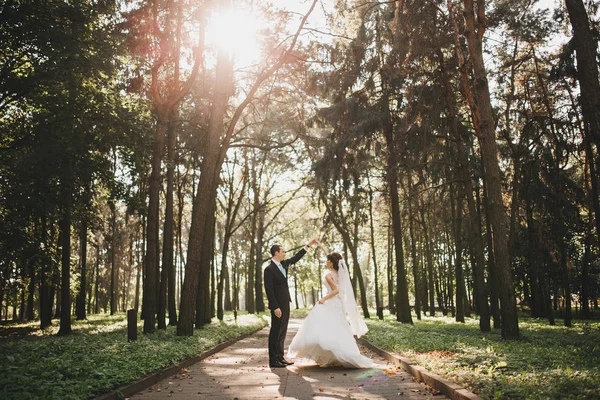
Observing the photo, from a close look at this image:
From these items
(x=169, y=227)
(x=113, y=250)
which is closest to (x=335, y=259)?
(x=169, y=227)

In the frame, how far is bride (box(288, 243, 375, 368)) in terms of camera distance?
948cm

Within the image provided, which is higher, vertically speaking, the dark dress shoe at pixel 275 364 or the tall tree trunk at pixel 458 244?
the tall tree trunk at pixel 458 244

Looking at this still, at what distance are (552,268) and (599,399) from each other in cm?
3090

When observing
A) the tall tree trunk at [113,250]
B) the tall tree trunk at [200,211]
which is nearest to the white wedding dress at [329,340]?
the tall tree trunk at [200,211]

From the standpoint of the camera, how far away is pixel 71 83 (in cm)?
1484

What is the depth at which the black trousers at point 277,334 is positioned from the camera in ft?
32.2

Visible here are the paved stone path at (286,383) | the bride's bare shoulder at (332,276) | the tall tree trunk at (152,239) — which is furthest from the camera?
the tall tree trunk at (152,239)

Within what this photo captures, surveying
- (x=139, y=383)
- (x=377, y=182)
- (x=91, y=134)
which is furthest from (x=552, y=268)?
(x=139, y=383)

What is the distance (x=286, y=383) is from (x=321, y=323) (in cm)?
222

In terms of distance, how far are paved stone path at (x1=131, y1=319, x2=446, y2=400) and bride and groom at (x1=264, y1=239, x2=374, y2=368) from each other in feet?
0.82

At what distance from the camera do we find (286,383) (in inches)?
308

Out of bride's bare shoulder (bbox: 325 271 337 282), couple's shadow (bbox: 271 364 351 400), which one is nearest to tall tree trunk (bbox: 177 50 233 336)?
bride's bare shoulder (bbox: 325 271 337 282)

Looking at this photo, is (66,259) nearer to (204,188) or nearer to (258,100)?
(204,188)

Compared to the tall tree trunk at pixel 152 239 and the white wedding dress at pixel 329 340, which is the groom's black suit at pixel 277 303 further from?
the tall tree trunk at pixel 152 239
